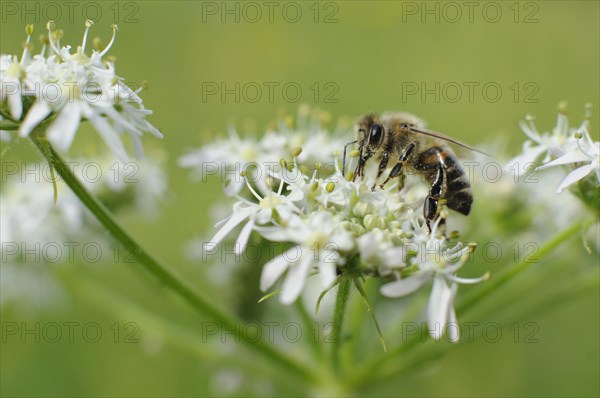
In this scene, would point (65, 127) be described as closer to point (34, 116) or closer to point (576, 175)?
point (34, 116)

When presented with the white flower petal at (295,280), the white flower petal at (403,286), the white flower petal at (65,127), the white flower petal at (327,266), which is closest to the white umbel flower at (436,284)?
the white flower petal at (403,286)

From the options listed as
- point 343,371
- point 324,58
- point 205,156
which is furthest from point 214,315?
point 324,58

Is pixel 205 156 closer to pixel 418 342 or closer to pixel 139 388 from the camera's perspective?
pixel 418 342

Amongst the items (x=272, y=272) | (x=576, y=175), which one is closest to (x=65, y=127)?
(x=272, y=272)

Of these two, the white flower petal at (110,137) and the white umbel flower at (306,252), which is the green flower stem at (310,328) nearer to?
the white umbel flower at (306,252)

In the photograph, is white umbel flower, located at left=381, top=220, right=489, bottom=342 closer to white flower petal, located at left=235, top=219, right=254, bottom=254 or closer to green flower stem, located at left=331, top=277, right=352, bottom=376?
green flower stem, located at left=331, top=277, right=352, bottom=376

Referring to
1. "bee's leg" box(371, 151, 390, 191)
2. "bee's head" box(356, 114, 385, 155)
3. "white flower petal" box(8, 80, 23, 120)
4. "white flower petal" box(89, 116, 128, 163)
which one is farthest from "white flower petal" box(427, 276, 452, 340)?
"white flower petal" box(8, 80, 23, 120)
